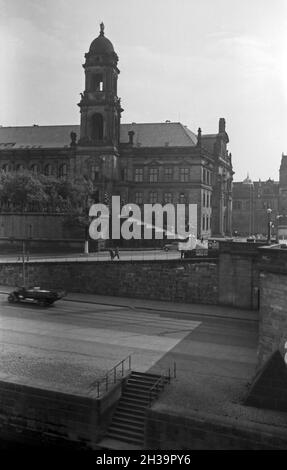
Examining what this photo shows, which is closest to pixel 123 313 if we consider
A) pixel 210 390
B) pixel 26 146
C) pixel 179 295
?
pixel 179 295

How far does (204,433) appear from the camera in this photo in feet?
52.0

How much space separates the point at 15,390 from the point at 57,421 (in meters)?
2.19

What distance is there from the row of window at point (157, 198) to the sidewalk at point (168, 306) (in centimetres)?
3008

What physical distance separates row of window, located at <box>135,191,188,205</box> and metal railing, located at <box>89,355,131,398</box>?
45466mm

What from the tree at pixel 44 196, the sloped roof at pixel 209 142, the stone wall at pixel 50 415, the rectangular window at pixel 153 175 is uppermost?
the sloped roof at pixel 209 142

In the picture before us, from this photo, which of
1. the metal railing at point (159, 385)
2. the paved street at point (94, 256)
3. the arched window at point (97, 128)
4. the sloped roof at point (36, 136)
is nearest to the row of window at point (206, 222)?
the arched window at point (97, 128)

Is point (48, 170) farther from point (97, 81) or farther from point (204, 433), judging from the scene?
point (204, 433)

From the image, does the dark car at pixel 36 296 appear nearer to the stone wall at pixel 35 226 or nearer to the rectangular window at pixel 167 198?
the stone wall at pixel 35 226

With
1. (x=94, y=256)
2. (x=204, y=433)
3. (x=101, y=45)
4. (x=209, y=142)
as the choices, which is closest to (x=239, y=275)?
(x=94, y=256)

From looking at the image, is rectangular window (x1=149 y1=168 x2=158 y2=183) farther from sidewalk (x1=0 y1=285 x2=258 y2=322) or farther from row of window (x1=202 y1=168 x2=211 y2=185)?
sidewalk (x1=0 y1=285 x2=258 y2=322)

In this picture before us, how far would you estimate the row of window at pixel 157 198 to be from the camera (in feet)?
214

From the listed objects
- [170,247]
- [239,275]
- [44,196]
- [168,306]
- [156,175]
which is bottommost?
[168,306]

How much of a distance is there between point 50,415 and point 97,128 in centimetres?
5172

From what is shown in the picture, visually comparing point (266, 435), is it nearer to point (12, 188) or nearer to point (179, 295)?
point (179, 295)
